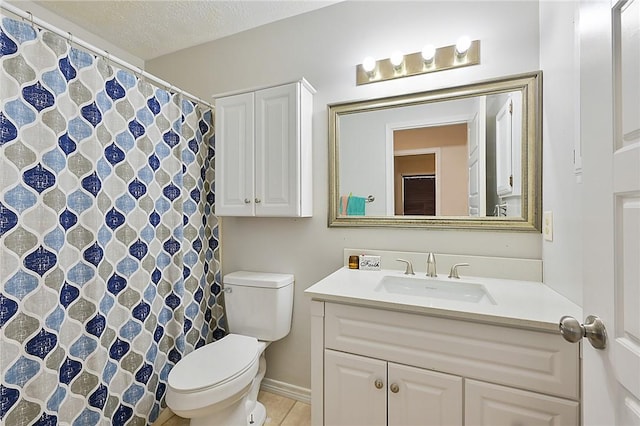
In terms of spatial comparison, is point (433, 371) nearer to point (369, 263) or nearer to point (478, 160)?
point (369, 263)

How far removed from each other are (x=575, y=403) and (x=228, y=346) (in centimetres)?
145

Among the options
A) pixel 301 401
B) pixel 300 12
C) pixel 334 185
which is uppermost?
pixel 300 12

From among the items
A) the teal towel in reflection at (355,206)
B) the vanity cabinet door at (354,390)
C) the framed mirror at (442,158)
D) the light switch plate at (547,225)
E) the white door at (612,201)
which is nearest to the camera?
the white door at (612,201)

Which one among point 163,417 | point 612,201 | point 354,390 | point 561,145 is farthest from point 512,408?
point 163,417

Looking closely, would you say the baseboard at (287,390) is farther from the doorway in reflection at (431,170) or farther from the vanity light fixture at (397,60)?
the vanity light fixture at (397,60)

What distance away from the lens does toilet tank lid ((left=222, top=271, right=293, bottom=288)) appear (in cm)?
→ 174

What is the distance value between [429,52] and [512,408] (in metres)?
1.56

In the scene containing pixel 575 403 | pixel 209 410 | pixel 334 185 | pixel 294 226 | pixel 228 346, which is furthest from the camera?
pixel 294 226

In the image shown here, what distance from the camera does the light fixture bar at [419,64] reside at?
146 cm

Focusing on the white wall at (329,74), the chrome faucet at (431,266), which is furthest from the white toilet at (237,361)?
the chrome faucet at (431,266)

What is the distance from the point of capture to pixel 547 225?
4.18 feet

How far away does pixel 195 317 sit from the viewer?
6.04 ft

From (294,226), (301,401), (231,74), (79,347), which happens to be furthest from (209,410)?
(231,74)

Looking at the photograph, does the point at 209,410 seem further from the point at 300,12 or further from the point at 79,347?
the point at 300,12
